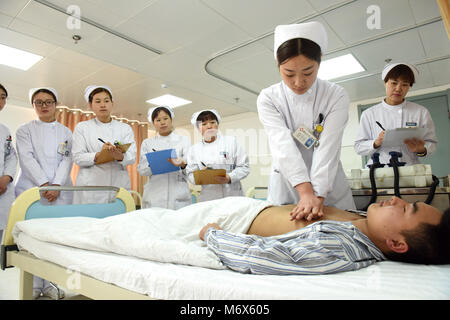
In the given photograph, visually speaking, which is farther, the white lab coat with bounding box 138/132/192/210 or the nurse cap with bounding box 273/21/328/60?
the white lab coat with bounding box 138/132/192/210

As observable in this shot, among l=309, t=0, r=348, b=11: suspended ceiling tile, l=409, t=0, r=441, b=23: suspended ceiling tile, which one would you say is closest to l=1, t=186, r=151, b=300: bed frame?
l=309, t=0, r=348, b=11: suspended ceiling tile

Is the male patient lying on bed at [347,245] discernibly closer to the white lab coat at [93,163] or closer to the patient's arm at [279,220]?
the patient's arm at [279,220]

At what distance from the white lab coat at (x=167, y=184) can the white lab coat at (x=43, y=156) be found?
2.19 feet

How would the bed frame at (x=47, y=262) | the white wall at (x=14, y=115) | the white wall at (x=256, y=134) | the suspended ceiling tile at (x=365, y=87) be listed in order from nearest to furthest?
the bed frame at (x=47, y=262) → the suspended ceiling tile at (x=365, y=87) → the white wall at (x=14, y=115) → the white wall at (x=256, y=134)

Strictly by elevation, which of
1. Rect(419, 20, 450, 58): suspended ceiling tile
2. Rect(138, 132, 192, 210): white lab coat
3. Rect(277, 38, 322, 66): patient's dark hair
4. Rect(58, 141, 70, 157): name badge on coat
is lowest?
Rect(138, 132, 192, 210): white lab coat

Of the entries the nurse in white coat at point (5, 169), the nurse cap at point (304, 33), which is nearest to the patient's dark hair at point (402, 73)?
the nurse cap at point (304, 33)

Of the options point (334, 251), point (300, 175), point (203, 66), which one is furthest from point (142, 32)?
point (334, 251)

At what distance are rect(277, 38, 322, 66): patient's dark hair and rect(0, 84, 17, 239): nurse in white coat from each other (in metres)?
2.33

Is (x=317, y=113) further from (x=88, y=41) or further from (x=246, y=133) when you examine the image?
(x=246, y=133)

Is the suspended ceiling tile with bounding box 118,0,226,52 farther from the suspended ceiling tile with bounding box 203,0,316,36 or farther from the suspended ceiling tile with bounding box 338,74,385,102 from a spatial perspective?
the suspended ceiling tile with bounding box 338,74,385,102

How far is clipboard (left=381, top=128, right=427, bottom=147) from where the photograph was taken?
1.90 m

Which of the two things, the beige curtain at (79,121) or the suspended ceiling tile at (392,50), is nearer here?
the suspended ceiling tile at (392,50)

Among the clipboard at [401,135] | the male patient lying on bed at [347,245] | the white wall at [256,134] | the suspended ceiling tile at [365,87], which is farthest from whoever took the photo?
the white wall at [256,134]

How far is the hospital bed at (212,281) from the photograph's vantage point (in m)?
0.71
